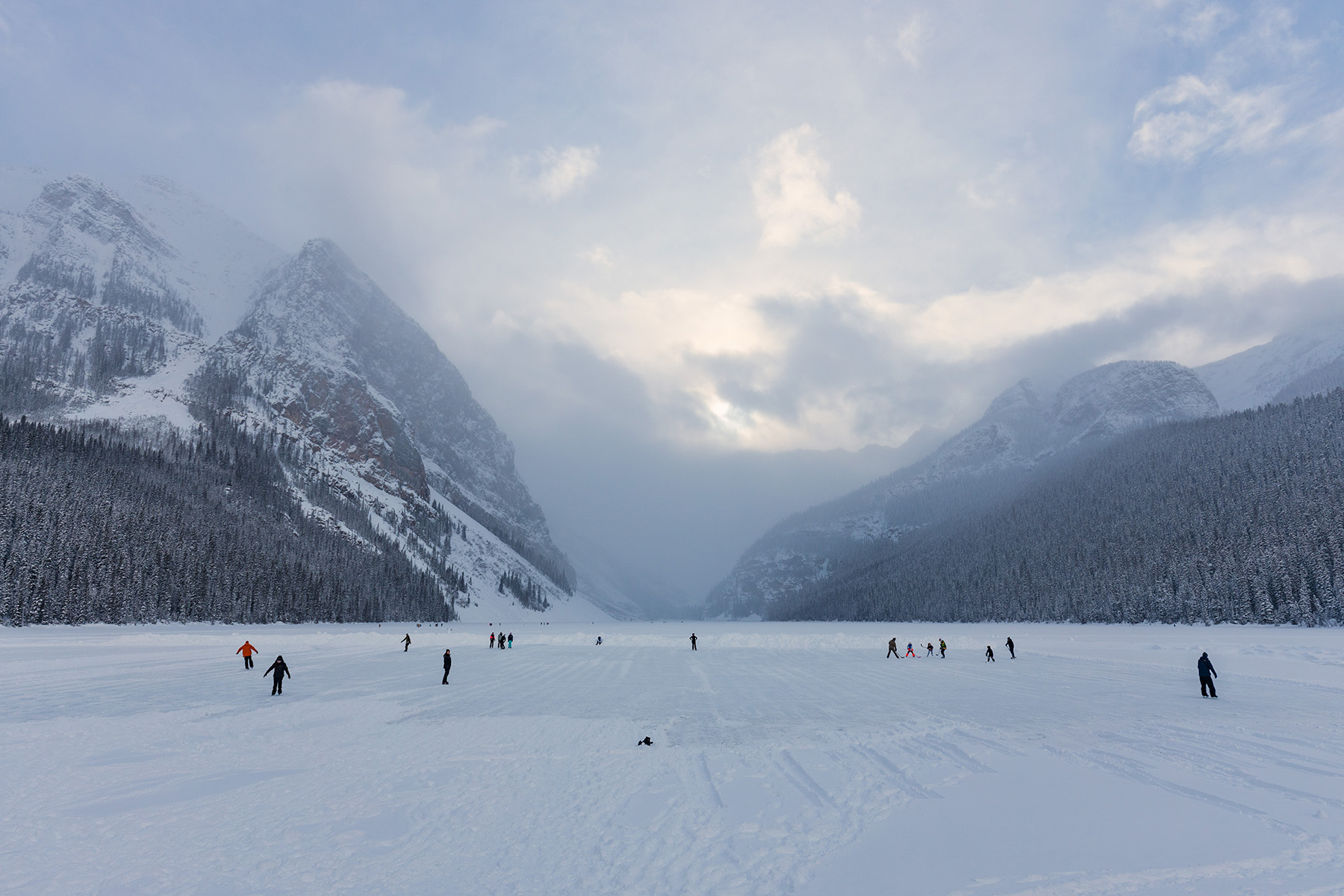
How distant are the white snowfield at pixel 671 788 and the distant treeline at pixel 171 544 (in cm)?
5656

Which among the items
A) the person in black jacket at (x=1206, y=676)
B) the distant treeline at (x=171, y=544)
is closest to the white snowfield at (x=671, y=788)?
the person in black jacket at (x=1206, y=676)

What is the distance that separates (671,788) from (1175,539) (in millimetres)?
116473

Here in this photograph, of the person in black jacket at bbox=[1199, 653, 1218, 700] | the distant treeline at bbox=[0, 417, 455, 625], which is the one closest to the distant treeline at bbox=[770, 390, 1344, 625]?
the person in black jacket at bbox=[1199, 653, 1218, 700]

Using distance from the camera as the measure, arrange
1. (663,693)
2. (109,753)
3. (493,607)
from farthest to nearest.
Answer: (493,607), (663,693), (109,753)

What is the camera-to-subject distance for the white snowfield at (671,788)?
8.63 m

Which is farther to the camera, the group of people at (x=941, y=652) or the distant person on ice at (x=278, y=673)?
the group of people at (x=941, y=652)

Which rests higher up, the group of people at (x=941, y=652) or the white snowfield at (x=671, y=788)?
the white snowfield at (x=671, y=788)

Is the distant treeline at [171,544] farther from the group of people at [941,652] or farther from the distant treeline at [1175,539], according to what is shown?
the distant treeline at [1175,539]

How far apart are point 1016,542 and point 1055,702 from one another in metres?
138

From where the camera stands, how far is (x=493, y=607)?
615 ft

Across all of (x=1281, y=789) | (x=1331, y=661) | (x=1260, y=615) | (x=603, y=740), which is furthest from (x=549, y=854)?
(x=1260, y=615)

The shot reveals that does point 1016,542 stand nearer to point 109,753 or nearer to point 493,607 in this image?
point 493,607

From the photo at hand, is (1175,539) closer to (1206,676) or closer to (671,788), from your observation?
(1206,676)

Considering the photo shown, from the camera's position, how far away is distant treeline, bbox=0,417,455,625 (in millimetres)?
69562
